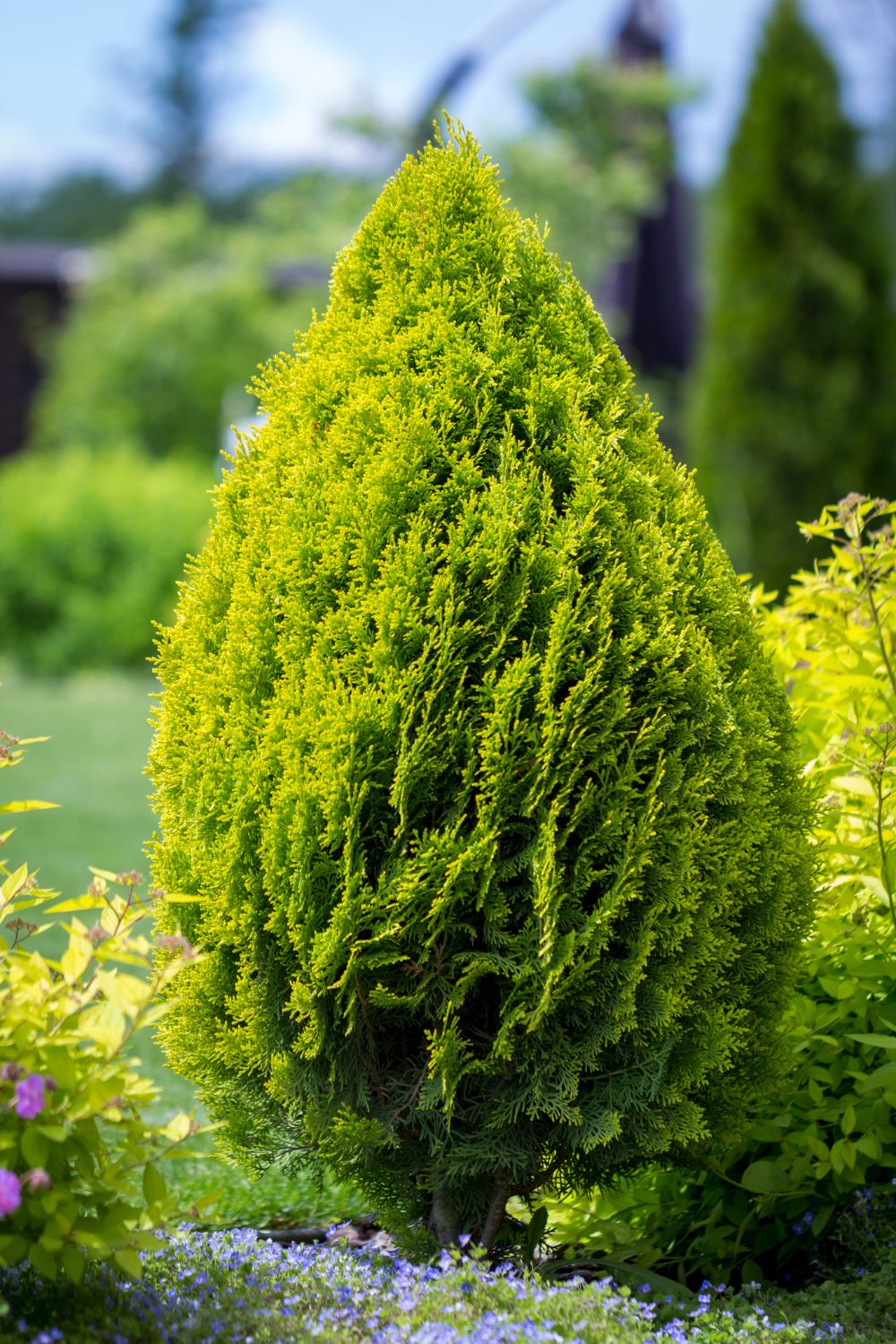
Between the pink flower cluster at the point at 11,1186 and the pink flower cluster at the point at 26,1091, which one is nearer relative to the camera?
the pink flower cluster at the point at 11,1186

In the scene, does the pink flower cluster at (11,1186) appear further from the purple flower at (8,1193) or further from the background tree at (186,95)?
the background tree at (186,95)

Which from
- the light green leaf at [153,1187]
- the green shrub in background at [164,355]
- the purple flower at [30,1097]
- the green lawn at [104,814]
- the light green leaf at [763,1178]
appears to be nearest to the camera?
the purple flower at [30,1097]

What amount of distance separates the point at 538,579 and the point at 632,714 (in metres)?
0.35

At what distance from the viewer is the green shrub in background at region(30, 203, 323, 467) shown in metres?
21.4

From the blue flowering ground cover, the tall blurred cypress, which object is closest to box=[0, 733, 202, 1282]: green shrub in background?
the blue flowering ground cover

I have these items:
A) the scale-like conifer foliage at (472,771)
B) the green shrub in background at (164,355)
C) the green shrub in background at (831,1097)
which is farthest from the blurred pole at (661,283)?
the scale-like conifer foliage at (472,771)

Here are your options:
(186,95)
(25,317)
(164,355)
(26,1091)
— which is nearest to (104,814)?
(26,1091)

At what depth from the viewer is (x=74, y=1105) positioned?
2.27 m

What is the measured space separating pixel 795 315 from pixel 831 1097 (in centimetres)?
1195

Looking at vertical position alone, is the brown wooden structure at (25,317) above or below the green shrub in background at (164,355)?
above

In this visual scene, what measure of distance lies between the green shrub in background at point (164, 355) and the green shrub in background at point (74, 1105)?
19430 mm

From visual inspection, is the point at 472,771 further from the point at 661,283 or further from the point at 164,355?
the point at 661,283

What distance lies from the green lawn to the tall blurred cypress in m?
7.02

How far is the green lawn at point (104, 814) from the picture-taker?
3.86 meters
